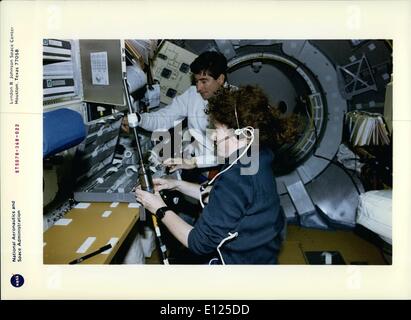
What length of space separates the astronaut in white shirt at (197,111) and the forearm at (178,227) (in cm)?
59

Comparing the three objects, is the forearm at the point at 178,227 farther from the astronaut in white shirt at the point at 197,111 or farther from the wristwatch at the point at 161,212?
the astronaut in white shirt at the point at 197,111

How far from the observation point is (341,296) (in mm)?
1401

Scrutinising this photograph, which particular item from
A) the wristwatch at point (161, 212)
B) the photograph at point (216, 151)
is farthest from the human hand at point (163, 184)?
the wristwatch at point (161, 212)

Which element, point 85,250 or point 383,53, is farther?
point 383,53

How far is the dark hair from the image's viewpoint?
187 centimetres

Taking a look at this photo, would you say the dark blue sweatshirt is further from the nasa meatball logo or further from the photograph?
the nasa meatball logo

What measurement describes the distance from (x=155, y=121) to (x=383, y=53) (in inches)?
48.8

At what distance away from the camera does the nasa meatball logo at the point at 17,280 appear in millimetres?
1352

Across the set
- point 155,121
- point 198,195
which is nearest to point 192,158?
point 155,121

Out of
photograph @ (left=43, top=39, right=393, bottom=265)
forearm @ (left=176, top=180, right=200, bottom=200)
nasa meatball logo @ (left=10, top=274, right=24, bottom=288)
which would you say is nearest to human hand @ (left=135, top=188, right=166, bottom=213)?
photograph @ (left=43, top=39, right=393, bottom=265)

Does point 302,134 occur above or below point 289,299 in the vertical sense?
above

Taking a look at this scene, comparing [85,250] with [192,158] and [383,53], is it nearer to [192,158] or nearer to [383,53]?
[192,158]

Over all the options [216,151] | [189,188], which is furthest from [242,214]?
[216,151]

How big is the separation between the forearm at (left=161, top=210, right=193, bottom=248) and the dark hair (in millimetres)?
922
